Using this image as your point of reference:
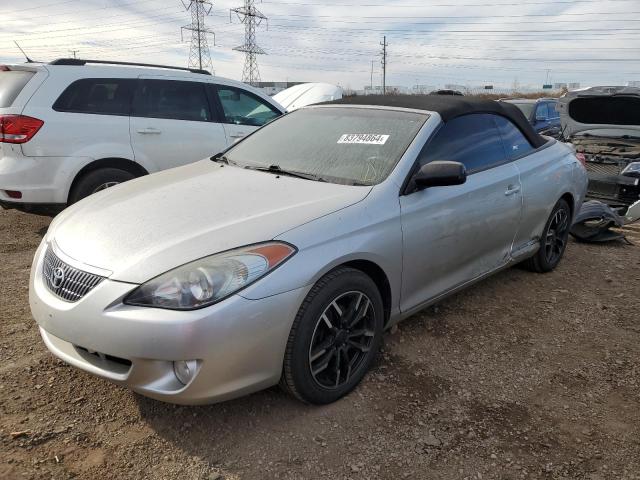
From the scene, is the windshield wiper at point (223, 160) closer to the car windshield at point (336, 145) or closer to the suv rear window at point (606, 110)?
the car windshield at point (336, 145)

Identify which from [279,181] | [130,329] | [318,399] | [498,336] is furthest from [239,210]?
[498,336]

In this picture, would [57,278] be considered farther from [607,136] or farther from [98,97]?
[607,136]

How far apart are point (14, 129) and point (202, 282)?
142 inches

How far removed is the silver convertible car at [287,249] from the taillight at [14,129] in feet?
6.80

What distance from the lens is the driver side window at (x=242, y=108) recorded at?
6258 mm

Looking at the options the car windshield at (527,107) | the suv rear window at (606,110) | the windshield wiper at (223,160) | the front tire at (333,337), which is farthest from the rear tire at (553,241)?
the car windshield at (527,107)

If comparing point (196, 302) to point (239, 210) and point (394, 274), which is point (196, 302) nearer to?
point (239, 210)

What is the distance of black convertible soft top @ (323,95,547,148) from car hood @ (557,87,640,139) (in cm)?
307

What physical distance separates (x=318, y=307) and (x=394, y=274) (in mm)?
629

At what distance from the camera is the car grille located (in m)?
2.29

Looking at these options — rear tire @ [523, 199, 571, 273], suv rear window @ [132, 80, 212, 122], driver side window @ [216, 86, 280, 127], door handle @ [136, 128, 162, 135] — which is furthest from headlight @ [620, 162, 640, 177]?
door handle @ [136, 128, 162, 135]

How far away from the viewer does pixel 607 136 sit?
289 inches

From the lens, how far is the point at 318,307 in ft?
8.00

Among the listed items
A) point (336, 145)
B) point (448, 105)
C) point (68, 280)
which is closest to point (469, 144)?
point (448, 105)
